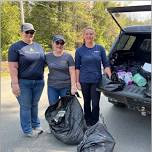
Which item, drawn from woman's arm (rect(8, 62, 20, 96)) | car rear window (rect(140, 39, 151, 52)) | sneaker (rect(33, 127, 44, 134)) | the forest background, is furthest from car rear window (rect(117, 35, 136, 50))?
the forest background

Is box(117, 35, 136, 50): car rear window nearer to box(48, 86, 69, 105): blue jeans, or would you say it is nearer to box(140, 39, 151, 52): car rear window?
box(140, 39, 151, 52): car rear window

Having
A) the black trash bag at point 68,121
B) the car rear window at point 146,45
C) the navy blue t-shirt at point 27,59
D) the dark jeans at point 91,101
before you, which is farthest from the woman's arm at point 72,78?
the car rear window at point 146,45

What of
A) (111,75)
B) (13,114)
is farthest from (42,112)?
(111,75)

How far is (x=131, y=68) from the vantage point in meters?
5.88

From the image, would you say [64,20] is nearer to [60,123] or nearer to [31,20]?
[31,20]

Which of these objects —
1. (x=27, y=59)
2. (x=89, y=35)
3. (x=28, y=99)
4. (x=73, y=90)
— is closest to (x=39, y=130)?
(x=28, y=99)

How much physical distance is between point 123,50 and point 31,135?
7.53 ft

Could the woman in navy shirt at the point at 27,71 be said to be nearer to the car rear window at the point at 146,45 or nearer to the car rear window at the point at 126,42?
the car rear window at the point at 126,42

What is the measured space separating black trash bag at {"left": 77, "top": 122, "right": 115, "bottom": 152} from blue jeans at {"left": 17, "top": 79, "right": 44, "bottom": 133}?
40.0 inches

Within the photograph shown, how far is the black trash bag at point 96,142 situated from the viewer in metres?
4.30

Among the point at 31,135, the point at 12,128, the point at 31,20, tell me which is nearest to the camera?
the point at 31,135

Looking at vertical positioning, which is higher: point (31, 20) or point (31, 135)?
point (31, 20)

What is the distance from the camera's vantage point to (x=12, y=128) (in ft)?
18.4

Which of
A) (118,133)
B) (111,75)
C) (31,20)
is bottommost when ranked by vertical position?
(118,133)
